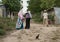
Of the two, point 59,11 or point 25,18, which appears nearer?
point 25,18

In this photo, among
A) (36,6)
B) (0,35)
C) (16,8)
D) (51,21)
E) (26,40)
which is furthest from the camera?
(36,6)

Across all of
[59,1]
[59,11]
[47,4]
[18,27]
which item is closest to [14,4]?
[47,4]

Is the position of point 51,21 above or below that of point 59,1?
below

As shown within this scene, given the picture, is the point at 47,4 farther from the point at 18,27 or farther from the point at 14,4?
the point at 18,27

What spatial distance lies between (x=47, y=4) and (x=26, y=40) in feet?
99.9

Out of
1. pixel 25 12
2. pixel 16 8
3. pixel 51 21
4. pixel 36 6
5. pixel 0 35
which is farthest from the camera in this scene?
pixel 36 6

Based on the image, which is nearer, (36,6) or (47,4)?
(47,4)

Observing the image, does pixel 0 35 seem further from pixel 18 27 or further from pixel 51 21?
pixel 51 21

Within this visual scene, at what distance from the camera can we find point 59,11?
28922mm

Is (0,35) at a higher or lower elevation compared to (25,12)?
lower

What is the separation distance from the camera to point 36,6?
5006cm

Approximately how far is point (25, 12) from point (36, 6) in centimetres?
3555

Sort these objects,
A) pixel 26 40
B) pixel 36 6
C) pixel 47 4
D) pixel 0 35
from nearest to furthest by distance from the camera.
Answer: pixel 26 40, pixel 0 35, pixel 47 4, pixel 36 6

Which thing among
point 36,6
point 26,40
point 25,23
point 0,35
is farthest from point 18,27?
point 36,6
